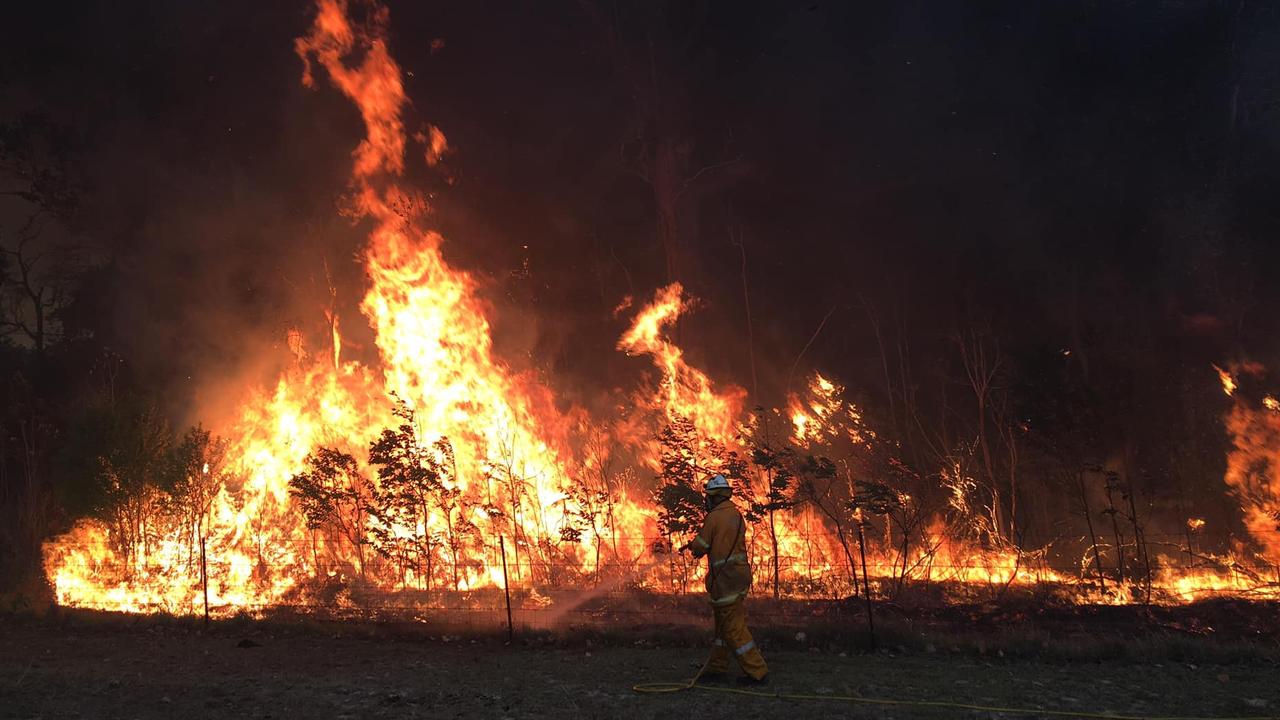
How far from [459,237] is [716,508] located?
18.4 metres

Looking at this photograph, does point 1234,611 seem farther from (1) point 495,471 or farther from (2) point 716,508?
(1) point 495,471

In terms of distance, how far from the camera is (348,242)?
23094mm

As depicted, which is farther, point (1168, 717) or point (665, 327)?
point (665, 327)

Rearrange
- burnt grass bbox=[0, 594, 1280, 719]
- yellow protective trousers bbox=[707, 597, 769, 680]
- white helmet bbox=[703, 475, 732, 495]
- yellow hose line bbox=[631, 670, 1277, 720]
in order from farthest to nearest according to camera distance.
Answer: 1. white helmet bbox=[703, 475, 732, 495]
2. yellow protective trousers bbox=[707, 597, 769, 680]
3. burnt grass bbox=[0, 594, 1280, 719]
4. yellow hose line bbox=[631, 670, 1277, 720]

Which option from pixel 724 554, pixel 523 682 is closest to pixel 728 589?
pixel 724 554

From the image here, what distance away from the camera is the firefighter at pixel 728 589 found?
841 cm

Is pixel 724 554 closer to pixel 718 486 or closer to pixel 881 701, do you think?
pixel 718 486

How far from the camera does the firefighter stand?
27.6 feet

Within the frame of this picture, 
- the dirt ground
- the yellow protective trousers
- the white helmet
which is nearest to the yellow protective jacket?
the yellow protective trousers

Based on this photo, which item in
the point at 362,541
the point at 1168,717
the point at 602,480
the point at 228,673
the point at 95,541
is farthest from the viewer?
the point at 602,480

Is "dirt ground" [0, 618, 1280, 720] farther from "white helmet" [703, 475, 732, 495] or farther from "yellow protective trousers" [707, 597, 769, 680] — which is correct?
"white helmet" [703, 475, 732, 495]

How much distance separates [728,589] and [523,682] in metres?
2.67

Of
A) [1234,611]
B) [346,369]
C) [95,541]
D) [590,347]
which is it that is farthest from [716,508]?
[590,347]

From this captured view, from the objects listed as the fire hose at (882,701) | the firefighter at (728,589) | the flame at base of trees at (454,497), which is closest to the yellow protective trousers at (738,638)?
the firefighter at (728,589)
